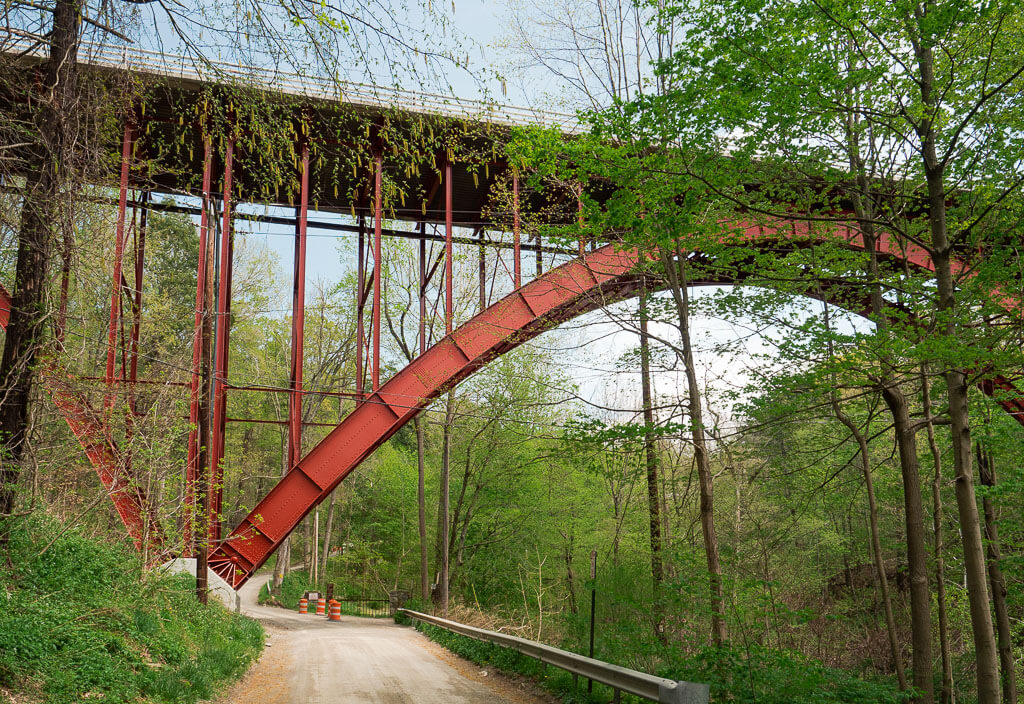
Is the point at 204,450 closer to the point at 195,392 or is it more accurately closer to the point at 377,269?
the point at 195,392

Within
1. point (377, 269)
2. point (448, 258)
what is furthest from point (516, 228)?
point (377, 269)

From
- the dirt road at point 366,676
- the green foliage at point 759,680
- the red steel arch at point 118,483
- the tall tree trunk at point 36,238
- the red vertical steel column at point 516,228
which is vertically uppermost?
the red vertical steel column at point 516,228

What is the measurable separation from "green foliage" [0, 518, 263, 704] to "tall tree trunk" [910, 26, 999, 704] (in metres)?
7.05

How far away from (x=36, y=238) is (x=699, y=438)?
7.35 m

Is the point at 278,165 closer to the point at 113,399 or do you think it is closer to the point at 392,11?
the point at 392,11

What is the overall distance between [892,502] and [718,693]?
13.7 m

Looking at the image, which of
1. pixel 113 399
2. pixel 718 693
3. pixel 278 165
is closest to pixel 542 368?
pixel 113 399

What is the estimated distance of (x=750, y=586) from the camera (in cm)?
682

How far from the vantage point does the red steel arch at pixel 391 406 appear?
13.1 m

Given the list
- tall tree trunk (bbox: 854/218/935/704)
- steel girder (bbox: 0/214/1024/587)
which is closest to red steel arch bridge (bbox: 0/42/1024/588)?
steel girder (bbox: 0/214/1024/587)

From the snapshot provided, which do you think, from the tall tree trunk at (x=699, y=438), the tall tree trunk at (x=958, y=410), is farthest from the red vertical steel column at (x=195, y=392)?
the tall tree trunk at (x=958, y=410)

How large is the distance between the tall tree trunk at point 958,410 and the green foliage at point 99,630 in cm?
705

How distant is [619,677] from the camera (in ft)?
20.6

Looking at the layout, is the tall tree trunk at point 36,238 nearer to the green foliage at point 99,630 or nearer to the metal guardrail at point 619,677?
the green foliage at point 99,630
